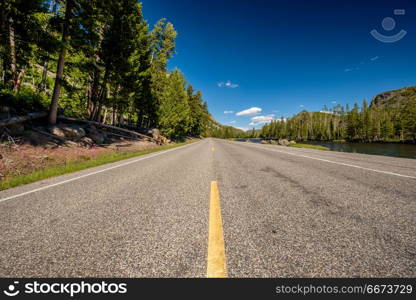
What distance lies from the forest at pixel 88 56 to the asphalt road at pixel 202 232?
10.5m

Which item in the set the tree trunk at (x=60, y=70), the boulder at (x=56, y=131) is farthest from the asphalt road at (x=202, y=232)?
the tree trunk at (x=60, y=70)

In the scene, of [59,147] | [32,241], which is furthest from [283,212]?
[59,147]

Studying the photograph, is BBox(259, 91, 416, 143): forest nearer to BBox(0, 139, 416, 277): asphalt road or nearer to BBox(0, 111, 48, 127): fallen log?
BBox(0, 139, 416, 277): asphalt road

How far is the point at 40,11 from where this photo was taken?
27.3 feet

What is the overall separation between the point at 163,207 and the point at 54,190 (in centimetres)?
278

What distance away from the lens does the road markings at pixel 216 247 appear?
1261 mm

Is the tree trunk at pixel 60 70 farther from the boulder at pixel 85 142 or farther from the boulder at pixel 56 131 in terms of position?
the boulder at pixel 85 142

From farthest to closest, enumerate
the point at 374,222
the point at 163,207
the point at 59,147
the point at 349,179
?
the point at 59,147, the point at 349,179, the point at 163,207, the point at 374,222

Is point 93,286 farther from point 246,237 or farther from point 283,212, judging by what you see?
point 283,212

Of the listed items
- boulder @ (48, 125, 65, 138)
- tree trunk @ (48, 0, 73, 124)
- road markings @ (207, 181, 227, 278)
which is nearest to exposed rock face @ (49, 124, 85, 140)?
boulder @ (48, 125, 65, 138)

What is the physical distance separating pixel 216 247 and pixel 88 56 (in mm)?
17991

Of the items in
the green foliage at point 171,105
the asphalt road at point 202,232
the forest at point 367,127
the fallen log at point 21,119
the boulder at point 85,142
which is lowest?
the asphalt road at point 202,232

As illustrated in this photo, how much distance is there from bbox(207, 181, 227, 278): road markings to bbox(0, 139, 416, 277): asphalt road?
0.05 metres

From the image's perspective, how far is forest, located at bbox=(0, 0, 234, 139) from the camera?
8680mm
